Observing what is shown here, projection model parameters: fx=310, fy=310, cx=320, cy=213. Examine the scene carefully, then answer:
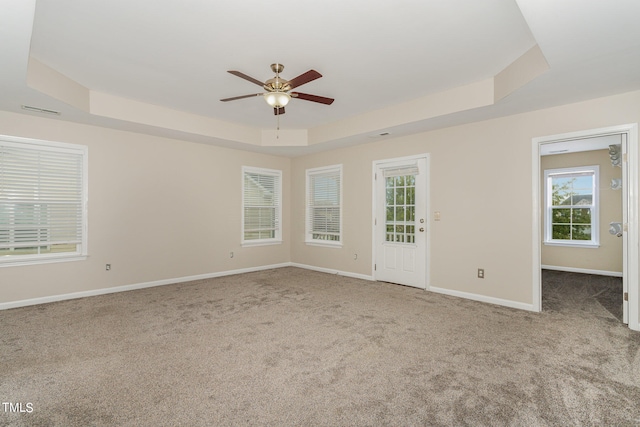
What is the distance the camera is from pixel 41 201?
4.14 meters

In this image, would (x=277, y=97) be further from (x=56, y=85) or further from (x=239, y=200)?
(x=239, y=200)

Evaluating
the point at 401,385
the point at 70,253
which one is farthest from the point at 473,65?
the point at 70,253

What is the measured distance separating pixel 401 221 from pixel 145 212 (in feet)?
13.8

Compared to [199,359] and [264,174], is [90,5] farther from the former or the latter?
[264,174]

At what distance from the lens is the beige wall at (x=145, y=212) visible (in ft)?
13.7

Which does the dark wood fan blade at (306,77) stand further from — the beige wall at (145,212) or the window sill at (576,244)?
the window sill at (576,244)

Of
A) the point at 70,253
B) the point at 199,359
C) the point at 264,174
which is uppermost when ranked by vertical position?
the point at 264,174

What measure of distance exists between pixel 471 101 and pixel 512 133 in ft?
2.59

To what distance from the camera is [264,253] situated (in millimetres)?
6582

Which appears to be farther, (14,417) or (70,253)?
(70,253)

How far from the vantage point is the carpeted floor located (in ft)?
6.15

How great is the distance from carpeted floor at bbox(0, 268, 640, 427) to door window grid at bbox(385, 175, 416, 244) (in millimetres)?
1412

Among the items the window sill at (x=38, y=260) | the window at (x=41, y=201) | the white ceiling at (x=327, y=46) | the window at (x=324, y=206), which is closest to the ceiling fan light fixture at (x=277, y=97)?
the white ceiling at (x=327, y=46)

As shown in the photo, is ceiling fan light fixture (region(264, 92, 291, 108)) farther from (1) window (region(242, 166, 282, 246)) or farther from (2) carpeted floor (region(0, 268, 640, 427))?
(1) window (region(242, 166, 282, 246))
